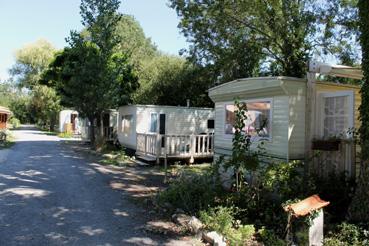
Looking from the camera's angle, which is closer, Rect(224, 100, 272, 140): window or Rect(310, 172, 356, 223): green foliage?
Rect(310, 172, 356, 223): green foliage

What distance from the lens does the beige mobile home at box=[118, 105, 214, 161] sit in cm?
1481

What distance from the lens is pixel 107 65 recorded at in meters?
19.7

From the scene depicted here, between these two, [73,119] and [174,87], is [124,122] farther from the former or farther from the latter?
[73,119]

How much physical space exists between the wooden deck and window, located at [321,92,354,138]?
7256 millimetres

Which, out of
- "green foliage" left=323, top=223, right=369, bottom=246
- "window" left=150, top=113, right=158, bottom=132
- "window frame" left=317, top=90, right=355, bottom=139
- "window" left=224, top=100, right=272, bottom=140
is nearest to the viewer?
"green foliage" left=323, top=223, right=369, bottom=246

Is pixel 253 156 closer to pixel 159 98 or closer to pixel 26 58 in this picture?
pixel 159 98

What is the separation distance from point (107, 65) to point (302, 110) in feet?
45.0

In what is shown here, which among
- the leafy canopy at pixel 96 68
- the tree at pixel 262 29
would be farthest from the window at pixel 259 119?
the leafy canopy at pixel 96 68

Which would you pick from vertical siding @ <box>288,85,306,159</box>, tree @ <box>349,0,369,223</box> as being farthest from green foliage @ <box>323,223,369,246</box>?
vertical siding @ <box>288,85,306,159</box>

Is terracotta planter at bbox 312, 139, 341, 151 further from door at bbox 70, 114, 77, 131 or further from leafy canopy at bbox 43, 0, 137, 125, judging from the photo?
door at bbox 70, 114, 77, 131

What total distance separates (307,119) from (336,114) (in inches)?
23.9

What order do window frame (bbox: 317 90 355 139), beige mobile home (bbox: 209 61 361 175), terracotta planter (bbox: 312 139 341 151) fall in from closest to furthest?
terracotta planter (bbox: 312 139 341 151) < beige mobile home (bbox: 209 61 361 175) < window frame (bbox: 317 90 355 139)

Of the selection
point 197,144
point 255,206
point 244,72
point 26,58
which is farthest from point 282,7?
point 26,58

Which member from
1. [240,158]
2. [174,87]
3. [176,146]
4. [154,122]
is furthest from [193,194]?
[174,87]
